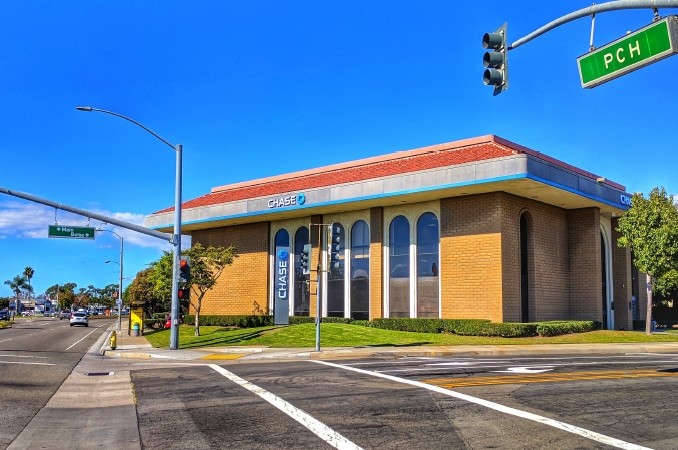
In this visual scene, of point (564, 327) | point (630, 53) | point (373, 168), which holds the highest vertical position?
point (373, 168)

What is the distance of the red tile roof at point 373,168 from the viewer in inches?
1320

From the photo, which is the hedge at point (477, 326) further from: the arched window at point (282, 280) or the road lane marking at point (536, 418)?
the road lane marking at point (536, 418)

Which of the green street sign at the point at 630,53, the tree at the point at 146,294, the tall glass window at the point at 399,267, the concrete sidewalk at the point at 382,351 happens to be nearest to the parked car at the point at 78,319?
the tree at the point at 146,294

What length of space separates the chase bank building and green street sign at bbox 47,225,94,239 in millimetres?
10378

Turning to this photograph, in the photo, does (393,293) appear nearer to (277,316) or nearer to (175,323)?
(277,316)

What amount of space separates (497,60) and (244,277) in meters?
33.7

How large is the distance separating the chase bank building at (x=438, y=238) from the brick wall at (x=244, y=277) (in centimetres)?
8

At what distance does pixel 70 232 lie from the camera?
29609 mm

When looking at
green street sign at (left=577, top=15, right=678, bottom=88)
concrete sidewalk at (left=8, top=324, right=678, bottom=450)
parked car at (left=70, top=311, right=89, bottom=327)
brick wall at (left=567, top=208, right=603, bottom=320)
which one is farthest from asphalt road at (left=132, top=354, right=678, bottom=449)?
parked car at (left=70, top=311, right=89, bottom=327)

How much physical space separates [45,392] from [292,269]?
28237 mm

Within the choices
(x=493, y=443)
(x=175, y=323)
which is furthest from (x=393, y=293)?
(x=493, y=443)

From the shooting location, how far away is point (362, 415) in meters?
10.2

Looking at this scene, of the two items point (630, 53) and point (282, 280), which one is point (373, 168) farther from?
point (630, 53)

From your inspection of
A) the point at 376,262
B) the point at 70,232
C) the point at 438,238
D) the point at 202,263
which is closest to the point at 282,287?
the point at 202,263
